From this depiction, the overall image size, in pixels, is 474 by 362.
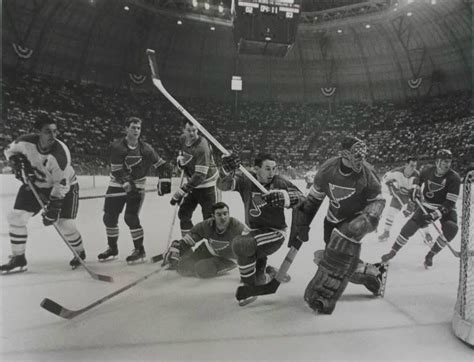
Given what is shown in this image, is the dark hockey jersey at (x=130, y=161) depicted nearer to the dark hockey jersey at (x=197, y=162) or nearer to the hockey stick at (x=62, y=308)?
the dark hockey jersey at (x=197, y=162)

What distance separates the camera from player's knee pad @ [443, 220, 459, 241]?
2.62 meters

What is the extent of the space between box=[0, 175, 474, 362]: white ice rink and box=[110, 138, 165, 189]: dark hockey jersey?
0.18m

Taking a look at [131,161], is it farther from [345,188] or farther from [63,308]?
[345,188]

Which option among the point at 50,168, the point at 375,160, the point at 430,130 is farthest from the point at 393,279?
the point at 50,168

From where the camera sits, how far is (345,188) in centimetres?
180

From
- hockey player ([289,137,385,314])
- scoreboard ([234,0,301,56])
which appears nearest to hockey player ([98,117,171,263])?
scoreboard ([234,0,301,56])

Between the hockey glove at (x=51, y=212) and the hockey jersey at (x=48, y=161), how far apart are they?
1.5 inches

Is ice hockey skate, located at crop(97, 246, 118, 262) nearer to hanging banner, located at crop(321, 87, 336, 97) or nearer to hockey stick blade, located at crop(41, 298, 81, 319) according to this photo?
hockey stick blade, located at crop(41, 298, 81, 319)

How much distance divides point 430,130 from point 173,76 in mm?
2517

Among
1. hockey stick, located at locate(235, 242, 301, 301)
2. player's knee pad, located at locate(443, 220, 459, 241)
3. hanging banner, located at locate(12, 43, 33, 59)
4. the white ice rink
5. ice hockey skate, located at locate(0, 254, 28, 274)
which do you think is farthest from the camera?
player's knee pad, located at locate(443, 220, 459, 241)

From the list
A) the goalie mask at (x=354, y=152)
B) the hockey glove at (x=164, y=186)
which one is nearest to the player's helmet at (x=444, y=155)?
the goalie mask at (x=354, y=152)

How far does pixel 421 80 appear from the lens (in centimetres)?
308

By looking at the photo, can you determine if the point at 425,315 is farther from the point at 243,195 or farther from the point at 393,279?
the point at 243,195

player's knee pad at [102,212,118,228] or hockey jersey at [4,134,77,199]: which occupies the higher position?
hockey jersey at [4,134,77,199]
